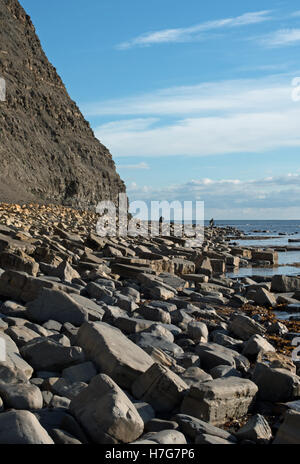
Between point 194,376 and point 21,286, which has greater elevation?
point 21,286

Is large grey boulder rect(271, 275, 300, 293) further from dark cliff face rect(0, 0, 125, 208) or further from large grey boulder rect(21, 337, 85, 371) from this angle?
dark cliff face rect(0, 0, 125, 208)

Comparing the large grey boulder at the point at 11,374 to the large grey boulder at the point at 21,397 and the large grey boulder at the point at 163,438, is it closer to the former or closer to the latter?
the large grey boulder at the point at 21,397

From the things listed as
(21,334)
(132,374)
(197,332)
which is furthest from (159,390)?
(197,332)

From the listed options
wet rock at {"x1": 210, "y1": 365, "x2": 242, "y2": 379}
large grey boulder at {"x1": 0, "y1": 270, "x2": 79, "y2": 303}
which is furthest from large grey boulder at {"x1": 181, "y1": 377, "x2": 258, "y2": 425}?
large grey boulder at {"x1": 0, "y1": 270, "x2": 79, "y2": 303}

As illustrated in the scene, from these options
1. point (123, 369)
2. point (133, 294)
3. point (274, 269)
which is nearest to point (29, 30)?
point (274, 269)

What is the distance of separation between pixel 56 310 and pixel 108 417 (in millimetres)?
2559

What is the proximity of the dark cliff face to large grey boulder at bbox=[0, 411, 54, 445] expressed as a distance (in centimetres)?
3421

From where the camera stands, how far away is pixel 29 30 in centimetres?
5388

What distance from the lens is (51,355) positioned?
403cm

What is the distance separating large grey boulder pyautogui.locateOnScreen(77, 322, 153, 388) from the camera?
12.4 feet

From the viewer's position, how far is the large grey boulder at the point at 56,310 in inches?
209

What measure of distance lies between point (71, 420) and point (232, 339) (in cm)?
334

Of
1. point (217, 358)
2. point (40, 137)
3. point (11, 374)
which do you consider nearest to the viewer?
point (11, 374)

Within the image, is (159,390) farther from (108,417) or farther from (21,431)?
(21,431)
